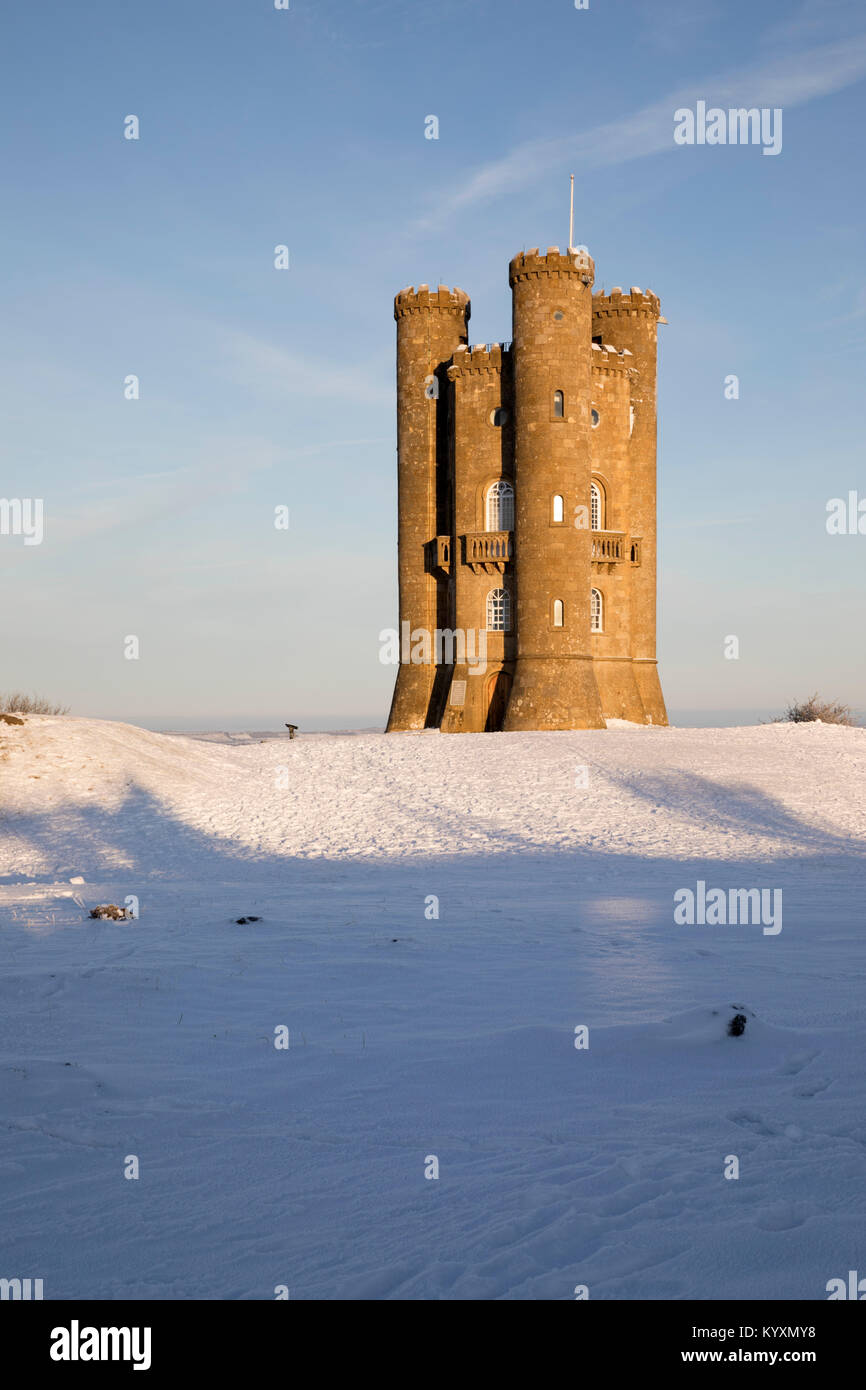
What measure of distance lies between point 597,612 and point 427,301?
44.0ft

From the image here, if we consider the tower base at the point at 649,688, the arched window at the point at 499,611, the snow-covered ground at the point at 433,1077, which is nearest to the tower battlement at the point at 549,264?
the arched window at the point at 499,611

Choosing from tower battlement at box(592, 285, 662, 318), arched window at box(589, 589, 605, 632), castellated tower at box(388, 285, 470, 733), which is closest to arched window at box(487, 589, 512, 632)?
castellated tower at box(388, 285, 470, 733)

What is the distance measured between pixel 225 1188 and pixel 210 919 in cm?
701

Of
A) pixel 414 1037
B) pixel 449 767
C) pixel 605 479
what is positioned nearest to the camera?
pixel 414 1037

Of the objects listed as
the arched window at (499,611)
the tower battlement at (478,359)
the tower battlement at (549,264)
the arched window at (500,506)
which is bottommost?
the arched window at (499,611)

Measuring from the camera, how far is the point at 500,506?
39.6m

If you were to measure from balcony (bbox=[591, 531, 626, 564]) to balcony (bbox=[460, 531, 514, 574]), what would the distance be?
131 inches

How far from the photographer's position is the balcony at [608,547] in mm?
39969

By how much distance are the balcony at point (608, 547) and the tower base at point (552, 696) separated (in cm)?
458

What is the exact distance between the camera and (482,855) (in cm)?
1672

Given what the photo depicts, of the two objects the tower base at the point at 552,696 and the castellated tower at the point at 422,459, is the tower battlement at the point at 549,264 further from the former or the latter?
the tower base at the point at 552,696

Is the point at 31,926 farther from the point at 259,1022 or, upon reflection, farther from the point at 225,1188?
the point at 225,1188
